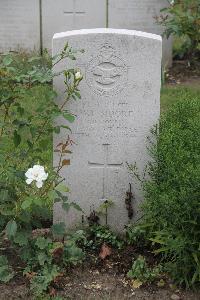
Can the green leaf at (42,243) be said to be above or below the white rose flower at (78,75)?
below

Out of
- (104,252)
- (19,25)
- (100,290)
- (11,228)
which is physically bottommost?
(100,290)

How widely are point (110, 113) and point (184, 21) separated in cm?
474

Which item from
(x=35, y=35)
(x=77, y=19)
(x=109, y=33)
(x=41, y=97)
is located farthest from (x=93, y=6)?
(x=109, y=33)

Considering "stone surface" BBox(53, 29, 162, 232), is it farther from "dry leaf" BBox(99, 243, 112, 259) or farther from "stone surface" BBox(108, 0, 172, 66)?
"stone surface" BBox(108, 0, 172, 66)

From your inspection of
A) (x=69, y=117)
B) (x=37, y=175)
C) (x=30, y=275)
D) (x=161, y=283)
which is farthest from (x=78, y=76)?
(x=161, y=283)

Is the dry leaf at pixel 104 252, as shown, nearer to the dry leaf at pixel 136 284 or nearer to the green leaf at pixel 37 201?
the dry leaf at pixel 136 284

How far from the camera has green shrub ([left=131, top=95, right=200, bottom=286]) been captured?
3.64 metres

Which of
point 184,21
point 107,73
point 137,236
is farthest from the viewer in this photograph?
point 184,21

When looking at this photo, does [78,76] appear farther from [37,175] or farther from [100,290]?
[100,290]

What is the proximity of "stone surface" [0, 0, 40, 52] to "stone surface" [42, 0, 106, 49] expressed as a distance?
14 cm

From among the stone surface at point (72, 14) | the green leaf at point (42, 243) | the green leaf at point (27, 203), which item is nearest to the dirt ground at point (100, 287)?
the green leaf at point (42, 243)

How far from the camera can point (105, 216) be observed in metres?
4.42

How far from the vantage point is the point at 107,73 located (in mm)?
4156

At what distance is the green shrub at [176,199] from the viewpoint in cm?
364
